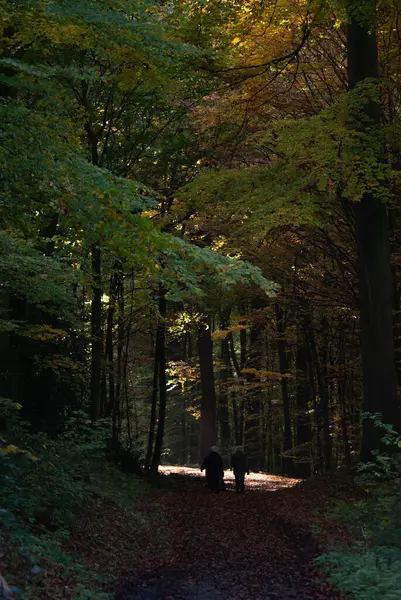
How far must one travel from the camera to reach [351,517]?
36.3 ft

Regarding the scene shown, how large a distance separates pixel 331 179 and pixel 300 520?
6908mm

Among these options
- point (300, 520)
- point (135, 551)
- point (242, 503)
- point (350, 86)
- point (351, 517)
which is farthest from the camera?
point (242, 503)

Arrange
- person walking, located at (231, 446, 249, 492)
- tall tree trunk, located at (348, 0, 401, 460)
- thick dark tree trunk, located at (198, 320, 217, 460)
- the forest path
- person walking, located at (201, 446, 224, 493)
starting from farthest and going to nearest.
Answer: thick dark tree trunk, located at (198, 320, 217, 460) → person walking, located at (231, 446, 249, 492) → person walking, located at (201, 446, 224, 493) → tall tree trunk, located at (348, 0, 401, 460) → the forest path

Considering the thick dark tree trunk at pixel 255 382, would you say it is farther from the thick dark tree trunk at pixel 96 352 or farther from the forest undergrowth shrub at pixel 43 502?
the forest undergrowth shrub at pixel 43 502

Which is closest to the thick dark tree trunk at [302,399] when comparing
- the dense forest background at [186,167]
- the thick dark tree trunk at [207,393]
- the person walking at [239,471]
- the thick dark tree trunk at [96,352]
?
the thick dark tree trunk at [207,393]

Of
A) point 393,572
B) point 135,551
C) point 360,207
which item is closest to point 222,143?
point 360,207

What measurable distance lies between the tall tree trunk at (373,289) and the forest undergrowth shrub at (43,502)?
5696 mm

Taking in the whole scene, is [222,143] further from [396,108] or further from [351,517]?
[351,517]

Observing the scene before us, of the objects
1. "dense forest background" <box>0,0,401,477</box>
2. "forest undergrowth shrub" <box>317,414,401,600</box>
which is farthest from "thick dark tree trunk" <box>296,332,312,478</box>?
"forest undergrowth shrub" <box>317,414,401,600</box>

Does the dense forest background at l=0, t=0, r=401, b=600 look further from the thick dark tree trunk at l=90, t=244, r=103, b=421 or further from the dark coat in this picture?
the dark coat

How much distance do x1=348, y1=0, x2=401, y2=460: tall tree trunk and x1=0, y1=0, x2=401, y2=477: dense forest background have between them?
0.03 meters

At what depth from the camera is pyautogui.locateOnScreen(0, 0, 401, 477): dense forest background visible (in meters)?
7.55

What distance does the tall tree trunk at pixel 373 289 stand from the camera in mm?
13117

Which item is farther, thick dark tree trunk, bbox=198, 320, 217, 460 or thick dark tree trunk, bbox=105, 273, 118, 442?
thick dark tree trunk, bbox=198, 320, 217, 460
